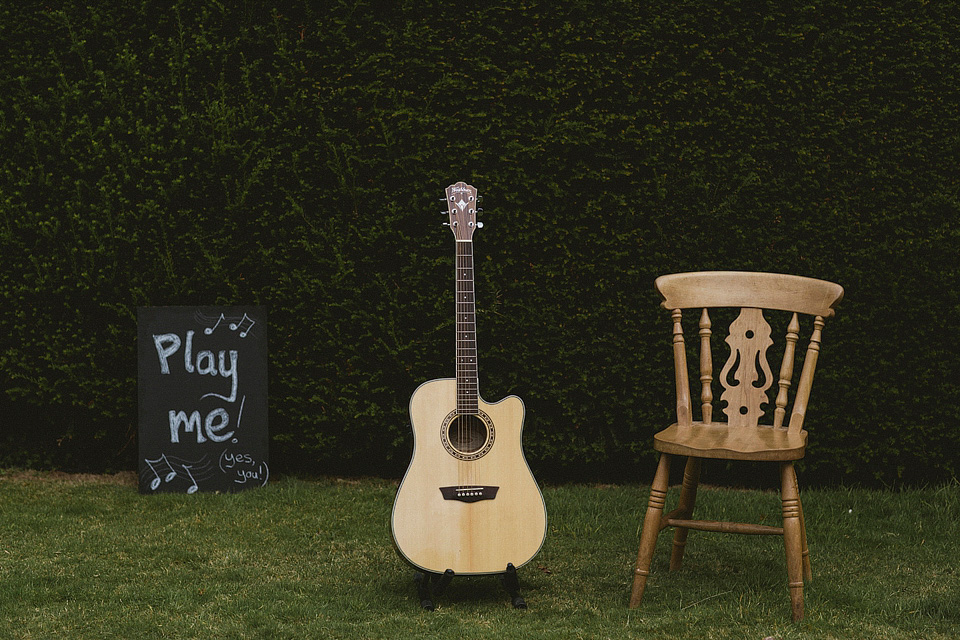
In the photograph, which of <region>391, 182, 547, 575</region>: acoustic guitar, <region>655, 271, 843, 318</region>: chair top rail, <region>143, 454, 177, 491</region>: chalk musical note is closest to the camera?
<region>391, 182, 547, 575</region>: acoustic guitar

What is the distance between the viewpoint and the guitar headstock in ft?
10.4

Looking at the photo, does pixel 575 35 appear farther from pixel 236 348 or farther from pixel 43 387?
pixel 43 387

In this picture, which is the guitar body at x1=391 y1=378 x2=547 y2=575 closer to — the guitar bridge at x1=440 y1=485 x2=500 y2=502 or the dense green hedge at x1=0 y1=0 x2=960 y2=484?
the guitar bridge at x1=440 y1=485 x2=500 y2=502

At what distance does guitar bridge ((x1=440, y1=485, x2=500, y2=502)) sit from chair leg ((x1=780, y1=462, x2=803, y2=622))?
3.08 feet

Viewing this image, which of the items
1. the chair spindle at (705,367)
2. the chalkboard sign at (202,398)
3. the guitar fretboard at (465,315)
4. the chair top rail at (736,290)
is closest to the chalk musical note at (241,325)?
the chalkboard sign at (202,398)

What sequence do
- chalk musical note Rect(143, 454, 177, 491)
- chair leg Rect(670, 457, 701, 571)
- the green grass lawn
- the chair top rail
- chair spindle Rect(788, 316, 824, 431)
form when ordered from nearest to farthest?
the green grass lawn, chair spindle Rect(788, 316, 824, 431), the chair top rail, chair leg Rect(670, 457, 701, 571), chalk musical note Rect(143, 454, 177, 491)

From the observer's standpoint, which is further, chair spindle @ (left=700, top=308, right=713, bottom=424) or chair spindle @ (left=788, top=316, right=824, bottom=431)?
chair spindle @ (left=700, top=308, right=713, bottom=424)

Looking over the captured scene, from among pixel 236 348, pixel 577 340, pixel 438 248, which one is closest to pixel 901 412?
pixel 577 340

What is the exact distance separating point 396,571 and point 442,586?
420 millimetres

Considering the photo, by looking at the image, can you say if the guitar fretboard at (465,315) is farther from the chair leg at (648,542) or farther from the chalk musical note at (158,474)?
the chalk musical note at (158,474)

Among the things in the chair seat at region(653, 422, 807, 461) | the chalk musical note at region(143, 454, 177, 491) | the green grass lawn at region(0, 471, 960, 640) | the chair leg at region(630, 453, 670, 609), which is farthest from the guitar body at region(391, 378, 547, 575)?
the chalk musical note at region(143, 454, 177, 491)

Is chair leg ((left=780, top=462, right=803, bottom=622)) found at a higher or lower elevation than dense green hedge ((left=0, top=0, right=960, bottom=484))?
lower

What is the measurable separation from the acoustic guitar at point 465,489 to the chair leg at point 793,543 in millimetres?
778

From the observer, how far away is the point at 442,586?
2977mm
